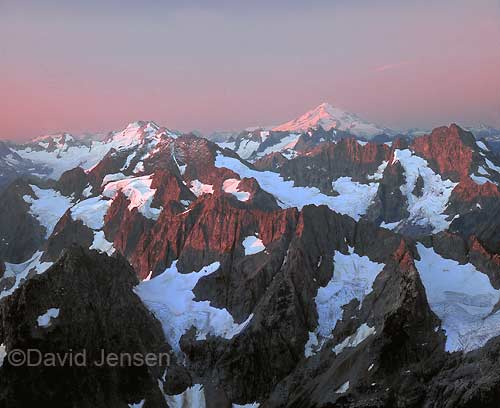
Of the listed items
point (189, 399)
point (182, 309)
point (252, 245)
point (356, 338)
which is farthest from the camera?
point (252, 245)

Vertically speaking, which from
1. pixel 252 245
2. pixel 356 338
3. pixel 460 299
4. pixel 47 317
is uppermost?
pixel 47 317

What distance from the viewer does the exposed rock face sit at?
115500 millimetres

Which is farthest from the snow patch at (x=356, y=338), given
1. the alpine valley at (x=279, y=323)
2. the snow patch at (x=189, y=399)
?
the snow patch at (x=189, y=399)

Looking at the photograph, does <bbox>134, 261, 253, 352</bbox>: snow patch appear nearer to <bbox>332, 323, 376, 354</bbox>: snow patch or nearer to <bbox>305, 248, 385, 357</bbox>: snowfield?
<bbox>305, 248, 385, 357</bbox>: snowfield

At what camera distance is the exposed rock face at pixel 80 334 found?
379ft

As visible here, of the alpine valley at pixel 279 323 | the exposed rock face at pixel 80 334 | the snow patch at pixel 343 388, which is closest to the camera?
the alpine valley at pixel 279 323

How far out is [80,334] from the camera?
409 feet

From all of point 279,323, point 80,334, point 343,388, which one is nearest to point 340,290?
point 279,323

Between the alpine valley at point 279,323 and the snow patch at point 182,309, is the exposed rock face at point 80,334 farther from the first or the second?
the snow patch at point 182,309

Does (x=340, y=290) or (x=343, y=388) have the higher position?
(x=343, y=388)

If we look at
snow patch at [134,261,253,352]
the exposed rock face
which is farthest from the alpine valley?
snow patch at [134,261,253,352]

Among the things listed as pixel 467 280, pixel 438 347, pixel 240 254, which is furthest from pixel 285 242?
pixel 438 347

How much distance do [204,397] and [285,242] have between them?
47.4 metres

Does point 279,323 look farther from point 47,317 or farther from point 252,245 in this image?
point 47,317
